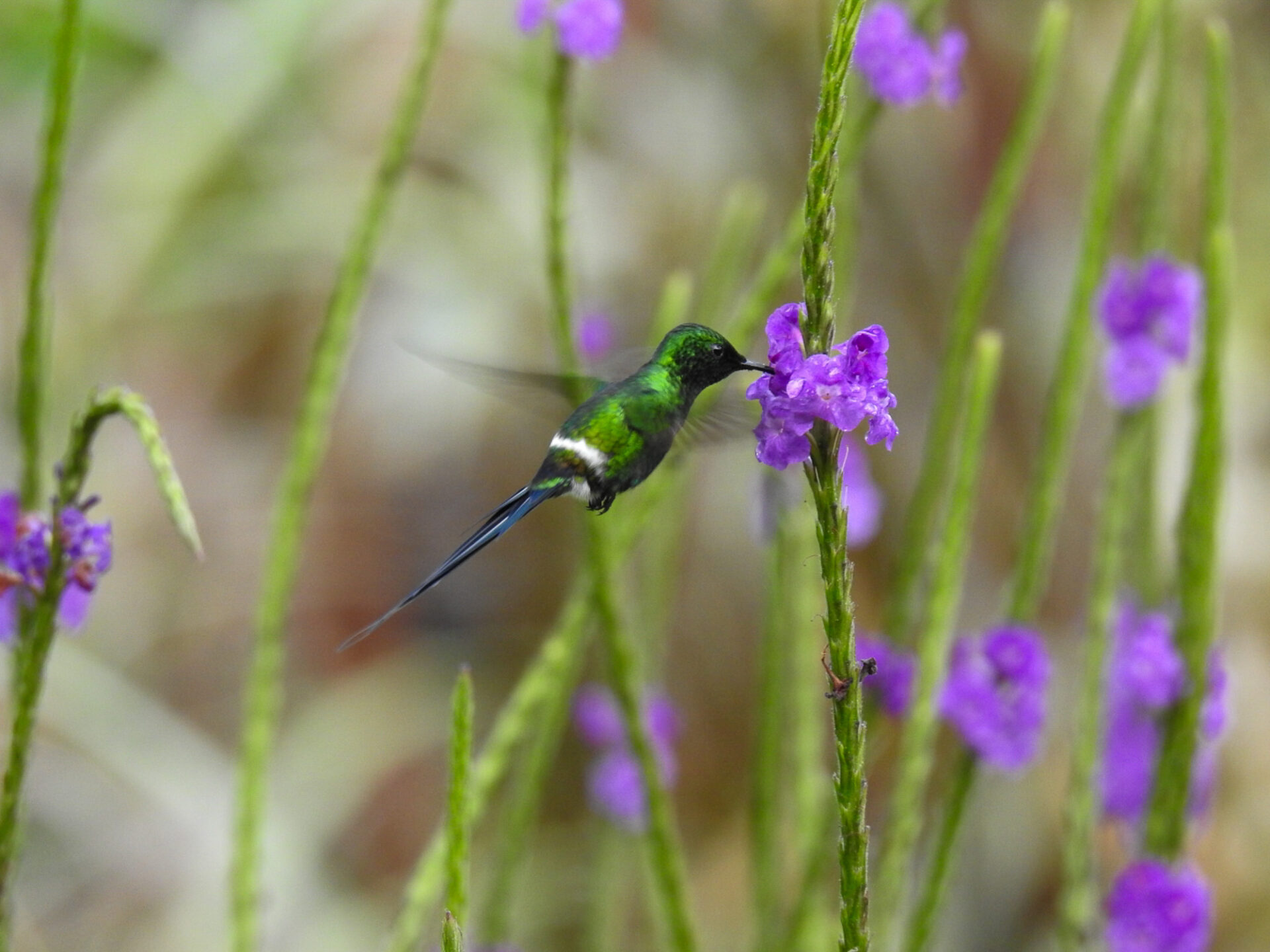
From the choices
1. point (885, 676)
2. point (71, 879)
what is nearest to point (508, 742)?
point (885, 676)

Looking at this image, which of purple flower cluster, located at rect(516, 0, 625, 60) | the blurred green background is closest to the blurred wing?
purple flower cluster, located at rect(516, 0, 625, 60)

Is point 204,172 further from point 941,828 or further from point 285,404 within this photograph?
point 941,828

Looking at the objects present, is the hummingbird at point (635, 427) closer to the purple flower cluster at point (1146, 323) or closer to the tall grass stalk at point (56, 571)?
the tall grass stalk at point (56, 571)

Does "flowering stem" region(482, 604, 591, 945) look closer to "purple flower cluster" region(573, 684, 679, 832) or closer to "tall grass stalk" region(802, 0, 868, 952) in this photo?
"purple flower cluster" region(573, 684, 679, 832)

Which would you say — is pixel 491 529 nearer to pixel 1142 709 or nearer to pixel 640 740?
pixel 640 740

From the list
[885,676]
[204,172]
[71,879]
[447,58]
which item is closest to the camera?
[885,676]
